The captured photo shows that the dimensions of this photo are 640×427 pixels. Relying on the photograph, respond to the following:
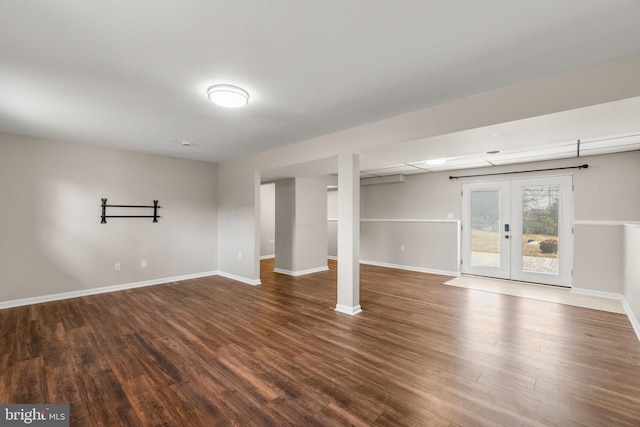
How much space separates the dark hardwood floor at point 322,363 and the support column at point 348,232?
246 millimetres

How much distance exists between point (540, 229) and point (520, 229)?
30 cm

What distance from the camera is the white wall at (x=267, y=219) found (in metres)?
8.94

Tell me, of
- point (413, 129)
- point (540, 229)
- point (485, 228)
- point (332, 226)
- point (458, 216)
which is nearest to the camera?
point (413, 129)

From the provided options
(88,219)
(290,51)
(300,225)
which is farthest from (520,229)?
(88,219)

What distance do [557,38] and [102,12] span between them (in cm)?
285

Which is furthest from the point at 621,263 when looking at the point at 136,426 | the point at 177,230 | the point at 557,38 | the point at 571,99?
the point at 177,230

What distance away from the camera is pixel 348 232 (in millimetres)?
3785

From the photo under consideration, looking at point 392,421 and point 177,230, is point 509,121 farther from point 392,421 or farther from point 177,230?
point 177,230

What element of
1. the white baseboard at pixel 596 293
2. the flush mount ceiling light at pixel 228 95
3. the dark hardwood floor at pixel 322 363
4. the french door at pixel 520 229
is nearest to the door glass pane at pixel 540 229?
the french door at pixel 520 229

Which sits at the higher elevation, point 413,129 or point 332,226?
point 413,129

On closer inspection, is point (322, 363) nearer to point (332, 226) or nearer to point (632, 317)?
point (632, 317)

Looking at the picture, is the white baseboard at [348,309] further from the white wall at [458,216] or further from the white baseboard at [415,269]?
the white wall at [458,216]

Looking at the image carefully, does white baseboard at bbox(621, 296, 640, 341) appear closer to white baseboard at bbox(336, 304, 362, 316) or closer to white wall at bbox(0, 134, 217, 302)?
white baseboard at bbox(336, 304, 362, 316)

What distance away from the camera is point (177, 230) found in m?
5.67
